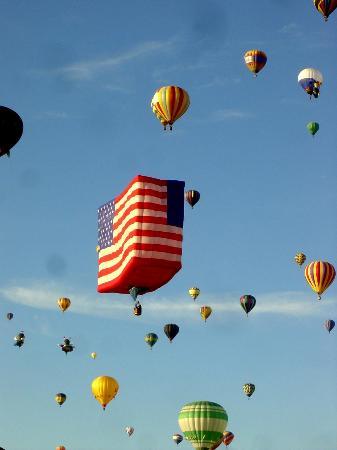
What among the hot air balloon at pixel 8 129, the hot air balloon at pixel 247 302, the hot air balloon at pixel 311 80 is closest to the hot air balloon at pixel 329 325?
the hot air balloon at pixel 247 302

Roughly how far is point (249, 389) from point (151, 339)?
1438 centimetres

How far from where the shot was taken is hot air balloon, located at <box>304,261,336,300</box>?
86812mm

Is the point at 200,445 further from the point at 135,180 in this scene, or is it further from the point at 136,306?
the point at 135,180

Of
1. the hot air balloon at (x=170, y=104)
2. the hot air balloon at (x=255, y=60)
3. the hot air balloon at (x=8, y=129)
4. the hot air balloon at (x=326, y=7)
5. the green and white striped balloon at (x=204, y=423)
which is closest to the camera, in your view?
the hot air balloon at (x=8, y=129)

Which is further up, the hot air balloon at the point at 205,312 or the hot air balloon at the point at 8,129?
the hot air balloon at the point at 205,312

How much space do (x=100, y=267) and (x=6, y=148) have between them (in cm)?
838

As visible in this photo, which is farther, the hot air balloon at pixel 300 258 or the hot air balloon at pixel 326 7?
the hot air balloon at pixel 300 258

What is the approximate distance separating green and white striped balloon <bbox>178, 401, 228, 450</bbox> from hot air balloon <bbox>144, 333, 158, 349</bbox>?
29884 millimetres

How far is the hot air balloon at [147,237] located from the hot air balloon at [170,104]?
18562 mm

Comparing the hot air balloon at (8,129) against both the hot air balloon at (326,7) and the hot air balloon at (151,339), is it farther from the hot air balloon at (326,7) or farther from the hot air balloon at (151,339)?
the hot air balloon at (151,339)

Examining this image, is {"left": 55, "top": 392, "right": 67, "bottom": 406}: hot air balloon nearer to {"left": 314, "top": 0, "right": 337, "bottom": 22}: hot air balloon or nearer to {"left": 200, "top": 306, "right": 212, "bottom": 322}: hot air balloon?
{"left": 200, "top": 306, "right": 212, "bottom": 322}: hot air balloon

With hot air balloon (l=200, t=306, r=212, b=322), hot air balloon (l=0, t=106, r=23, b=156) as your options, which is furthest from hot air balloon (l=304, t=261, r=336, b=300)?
hot air balloon (l=0, t=106, r=23, b=156)

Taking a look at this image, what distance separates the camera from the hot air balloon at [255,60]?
8956 centimetres

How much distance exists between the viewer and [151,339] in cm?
9769
